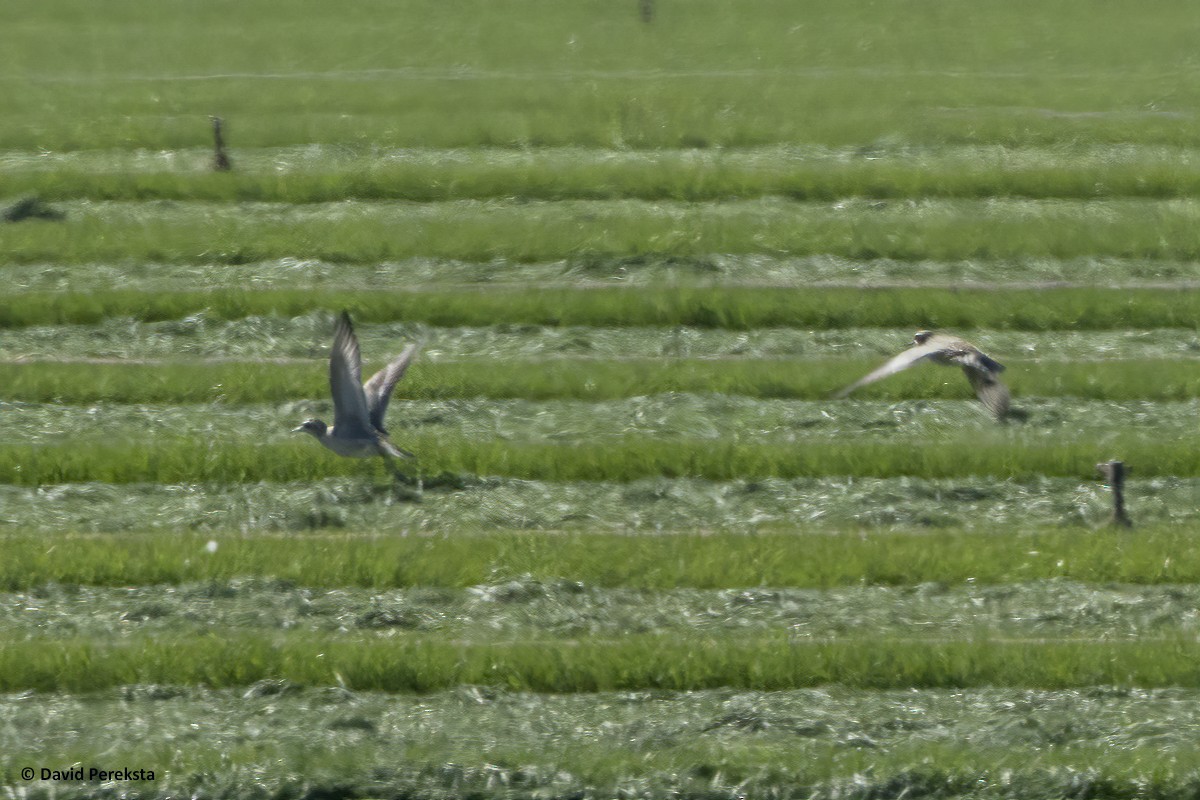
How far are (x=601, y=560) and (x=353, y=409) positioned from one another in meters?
2.73

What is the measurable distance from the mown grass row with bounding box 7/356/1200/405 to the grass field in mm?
58

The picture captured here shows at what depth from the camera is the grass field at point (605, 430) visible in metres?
14.6

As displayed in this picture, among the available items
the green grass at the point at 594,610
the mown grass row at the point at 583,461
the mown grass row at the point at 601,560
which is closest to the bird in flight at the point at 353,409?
the mown grass row at the point at 601,560

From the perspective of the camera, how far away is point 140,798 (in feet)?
44.9

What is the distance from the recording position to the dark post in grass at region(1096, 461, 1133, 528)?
1766cm

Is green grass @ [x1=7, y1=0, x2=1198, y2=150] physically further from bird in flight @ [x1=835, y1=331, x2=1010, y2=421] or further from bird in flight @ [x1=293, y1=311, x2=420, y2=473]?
bird in flight @ [x1=293, y1=311, x2=420, y2=473]

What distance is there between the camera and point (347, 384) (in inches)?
676

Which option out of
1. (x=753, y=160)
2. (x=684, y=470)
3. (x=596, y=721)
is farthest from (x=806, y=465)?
(x=753, y=160)

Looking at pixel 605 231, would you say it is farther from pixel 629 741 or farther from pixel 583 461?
pixel 629 741

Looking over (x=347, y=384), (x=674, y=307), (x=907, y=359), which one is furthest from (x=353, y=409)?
(x=674, y=307)

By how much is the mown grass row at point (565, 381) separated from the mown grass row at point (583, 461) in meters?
1.46

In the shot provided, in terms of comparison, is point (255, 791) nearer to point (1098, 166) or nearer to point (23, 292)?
point (23, 292)

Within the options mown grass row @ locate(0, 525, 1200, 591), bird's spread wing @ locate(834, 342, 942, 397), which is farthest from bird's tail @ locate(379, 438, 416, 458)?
bird's spread wing @ locate(834, 342, 942, 397)

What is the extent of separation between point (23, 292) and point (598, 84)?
38.7 feet
